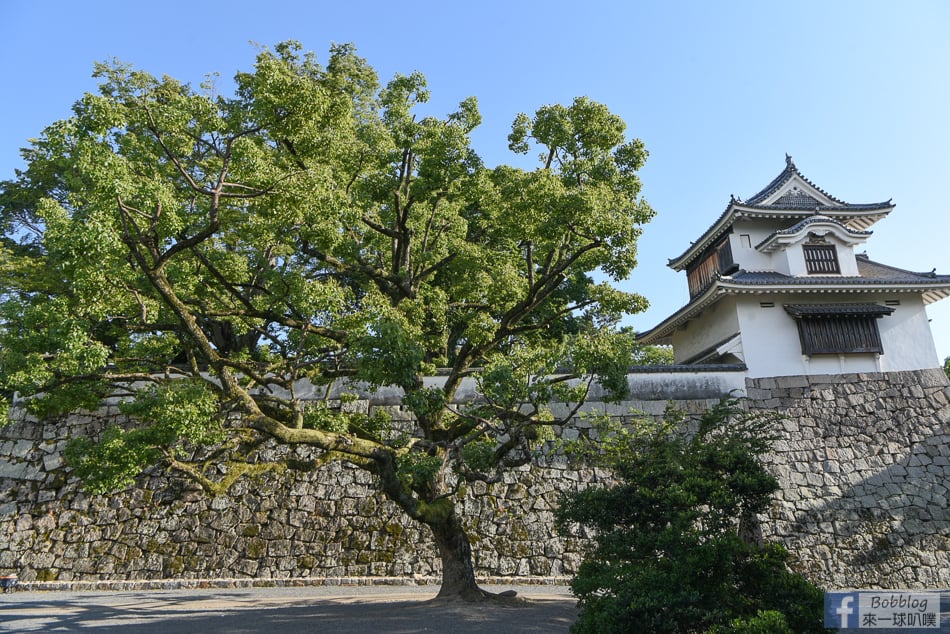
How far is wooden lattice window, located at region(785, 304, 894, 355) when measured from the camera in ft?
48.7

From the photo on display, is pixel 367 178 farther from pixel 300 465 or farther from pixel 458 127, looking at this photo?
pixel 300 465

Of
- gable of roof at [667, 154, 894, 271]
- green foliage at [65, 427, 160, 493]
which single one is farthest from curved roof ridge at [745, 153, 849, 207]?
green foliage at [65, 427, 160, 493]

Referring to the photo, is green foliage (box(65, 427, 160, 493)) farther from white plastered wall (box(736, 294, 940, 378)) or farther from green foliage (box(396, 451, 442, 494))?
white plastered wall (box(736, 294, 940, 378))

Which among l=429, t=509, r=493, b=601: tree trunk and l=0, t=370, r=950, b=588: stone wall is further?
l=0, t=370, r=950, b=588: stone wall

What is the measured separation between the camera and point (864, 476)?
13.4 meters

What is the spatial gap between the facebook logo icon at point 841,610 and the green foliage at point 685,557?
8.1 inches

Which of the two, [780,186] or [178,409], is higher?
[780,186]

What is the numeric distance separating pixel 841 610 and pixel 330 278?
297 inches

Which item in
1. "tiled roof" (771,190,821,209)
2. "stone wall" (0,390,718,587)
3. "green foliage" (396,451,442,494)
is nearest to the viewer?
"green foliage" (396,451,442,494)

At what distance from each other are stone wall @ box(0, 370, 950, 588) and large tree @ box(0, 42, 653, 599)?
189 cm

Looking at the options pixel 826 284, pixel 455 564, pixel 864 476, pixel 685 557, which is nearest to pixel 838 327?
pixel 826 284

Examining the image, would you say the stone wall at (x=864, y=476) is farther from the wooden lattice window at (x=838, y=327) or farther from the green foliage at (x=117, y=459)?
the green foliage at (x=117, y=459)

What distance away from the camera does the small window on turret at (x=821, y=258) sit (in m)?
16.0

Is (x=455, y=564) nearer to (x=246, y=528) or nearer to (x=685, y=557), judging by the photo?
(x=685, y=557)
